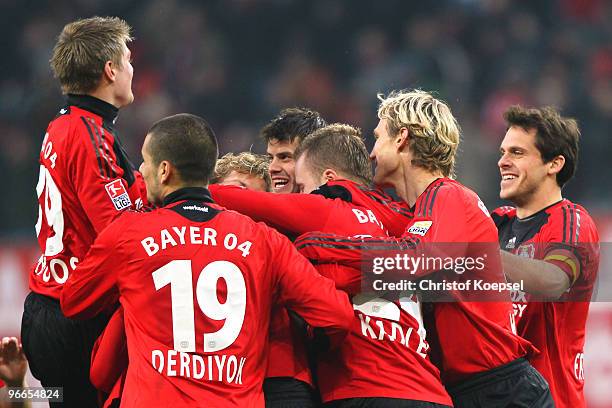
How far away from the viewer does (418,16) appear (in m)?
10.8

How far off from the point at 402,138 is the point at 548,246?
1143 mm

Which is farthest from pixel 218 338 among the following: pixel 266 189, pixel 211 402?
pixel 266 189

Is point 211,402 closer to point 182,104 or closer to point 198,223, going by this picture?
point 198,223

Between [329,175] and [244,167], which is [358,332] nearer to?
[329,175]

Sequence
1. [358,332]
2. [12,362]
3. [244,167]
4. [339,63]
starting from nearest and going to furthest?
[358,332] → [12,362] → [244,167] → [339,63]

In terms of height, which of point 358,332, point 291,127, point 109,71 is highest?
point 291,127

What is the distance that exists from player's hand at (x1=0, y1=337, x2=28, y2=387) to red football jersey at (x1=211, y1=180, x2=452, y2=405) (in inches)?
59.2

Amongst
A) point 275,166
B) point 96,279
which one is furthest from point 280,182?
point 96,279

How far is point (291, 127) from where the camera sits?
4855 mm

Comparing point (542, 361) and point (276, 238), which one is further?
point (542, 361)

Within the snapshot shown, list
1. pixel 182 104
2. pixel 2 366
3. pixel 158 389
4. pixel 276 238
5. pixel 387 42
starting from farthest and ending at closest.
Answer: pixel 387 42 → pixel 182 104 → pixel 2 366 → pixel 276 238 → pixel 158 389

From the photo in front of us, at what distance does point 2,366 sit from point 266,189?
61.3 inches

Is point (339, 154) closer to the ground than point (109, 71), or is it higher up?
closer to the ground
